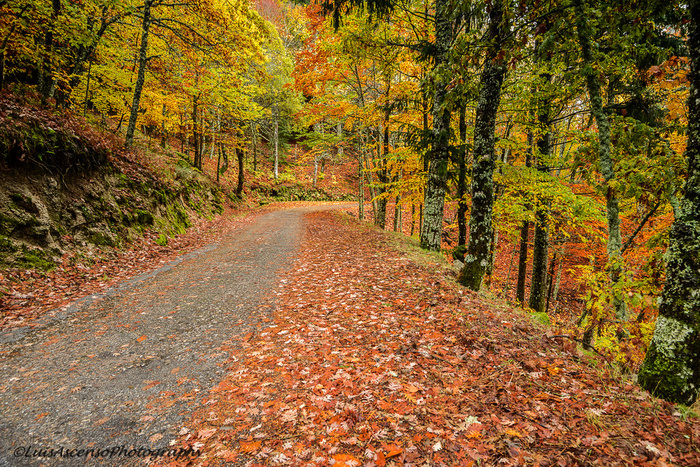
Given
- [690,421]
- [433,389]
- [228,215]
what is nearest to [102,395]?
[433,389]

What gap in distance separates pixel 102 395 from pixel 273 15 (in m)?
46.8

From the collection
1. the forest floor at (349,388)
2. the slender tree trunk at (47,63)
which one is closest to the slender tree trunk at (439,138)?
the forest floor at (349,388)

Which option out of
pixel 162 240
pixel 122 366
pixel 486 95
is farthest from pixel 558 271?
pixel 122 366

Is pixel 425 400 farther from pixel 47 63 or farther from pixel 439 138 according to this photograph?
pixel 47 63

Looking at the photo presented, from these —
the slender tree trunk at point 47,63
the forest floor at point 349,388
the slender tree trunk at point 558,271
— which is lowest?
the slender tree trunk at point 558,271

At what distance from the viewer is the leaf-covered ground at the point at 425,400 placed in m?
2.58

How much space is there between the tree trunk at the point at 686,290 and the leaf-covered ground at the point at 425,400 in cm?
36

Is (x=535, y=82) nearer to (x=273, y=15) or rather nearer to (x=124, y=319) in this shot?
(x=124, y=319)

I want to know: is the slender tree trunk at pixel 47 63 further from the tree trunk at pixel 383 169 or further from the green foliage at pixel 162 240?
the tree trunk at pixel 383 169

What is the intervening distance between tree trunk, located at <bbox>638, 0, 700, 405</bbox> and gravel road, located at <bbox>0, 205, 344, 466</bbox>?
5.35 metres

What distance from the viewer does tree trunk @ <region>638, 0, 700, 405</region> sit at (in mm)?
3045

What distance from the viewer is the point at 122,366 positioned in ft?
13.3

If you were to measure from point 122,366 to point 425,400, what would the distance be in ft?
13.5

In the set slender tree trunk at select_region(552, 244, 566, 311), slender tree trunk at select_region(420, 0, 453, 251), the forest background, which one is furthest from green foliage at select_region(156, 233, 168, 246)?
slender tree trunk at select_region(552, 244, 566, 311)
